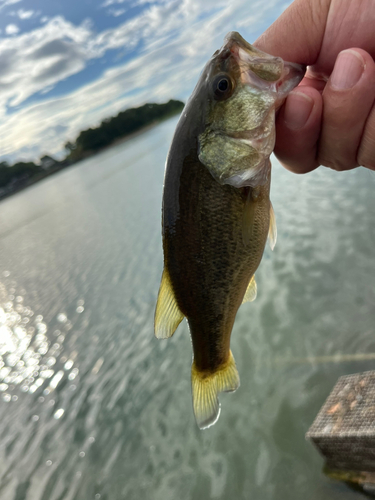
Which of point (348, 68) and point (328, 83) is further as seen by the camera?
point (328, 83)

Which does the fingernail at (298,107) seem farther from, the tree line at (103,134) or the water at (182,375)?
the tree line at (103,134)

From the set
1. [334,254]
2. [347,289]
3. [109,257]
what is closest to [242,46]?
[347,289]

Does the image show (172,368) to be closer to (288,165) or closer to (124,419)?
(124,419)

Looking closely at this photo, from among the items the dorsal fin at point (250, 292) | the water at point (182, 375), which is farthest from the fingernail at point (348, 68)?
the water at point (182, 375)

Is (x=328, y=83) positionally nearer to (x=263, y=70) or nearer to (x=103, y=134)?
(x=263, y=70)

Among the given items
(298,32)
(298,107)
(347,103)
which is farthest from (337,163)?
(298,32)

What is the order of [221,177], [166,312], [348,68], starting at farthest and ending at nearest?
[166,312] < [221,177] < [348,68]
